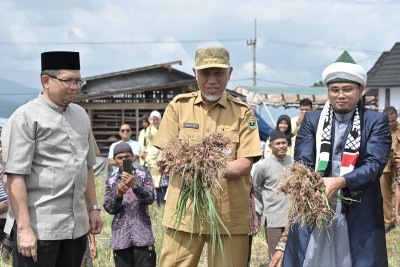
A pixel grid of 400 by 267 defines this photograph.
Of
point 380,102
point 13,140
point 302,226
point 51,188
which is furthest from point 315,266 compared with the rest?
point 380,102

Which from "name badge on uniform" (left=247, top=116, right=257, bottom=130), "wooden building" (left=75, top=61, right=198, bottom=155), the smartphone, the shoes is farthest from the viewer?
"wooden building" (left=75, top=61, right=198, bottom=155)

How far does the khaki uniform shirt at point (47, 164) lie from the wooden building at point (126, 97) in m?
17.4

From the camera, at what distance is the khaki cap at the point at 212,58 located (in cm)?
432

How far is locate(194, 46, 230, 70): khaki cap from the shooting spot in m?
4.32

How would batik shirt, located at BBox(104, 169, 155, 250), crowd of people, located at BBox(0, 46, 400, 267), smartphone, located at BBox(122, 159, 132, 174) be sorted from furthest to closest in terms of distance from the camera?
batik shirt, located at BBox(104, 169, 155, 250), smartphone, located at BBox(122, 159, 132, 174), crowd of people, located at BBox(0, 46, 400, 267)

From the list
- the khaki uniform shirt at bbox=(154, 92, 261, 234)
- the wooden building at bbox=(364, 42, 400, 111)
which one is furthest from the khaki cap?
the wooden building at bbox=(364, 42, 400, 111)

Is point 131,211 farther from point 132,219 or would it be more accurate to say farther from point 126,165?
point 126,165

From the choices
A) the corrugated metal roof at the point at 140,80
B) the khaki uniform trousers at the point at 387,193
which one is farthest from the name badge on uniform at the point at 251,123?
the corrugated metal roof at the point at 140,80

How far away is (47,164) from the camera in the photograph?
4.02 metres

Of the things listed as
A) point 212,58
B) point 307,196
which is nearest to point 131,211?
point 212,58

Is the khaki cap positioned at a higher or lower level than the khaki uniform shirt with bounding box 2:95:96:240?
higher

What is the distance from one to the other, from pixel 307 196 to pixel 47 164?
5.40ft

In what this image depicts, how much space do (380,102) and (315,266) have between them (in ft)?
59.3

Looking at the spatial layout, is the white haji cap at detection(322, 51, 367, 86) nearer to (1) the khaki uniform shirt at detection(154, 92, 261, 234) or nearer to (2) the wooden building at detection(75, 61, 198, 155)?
A: (1) the khaki uniform shirt at detection(154, 92, 261, 234)
